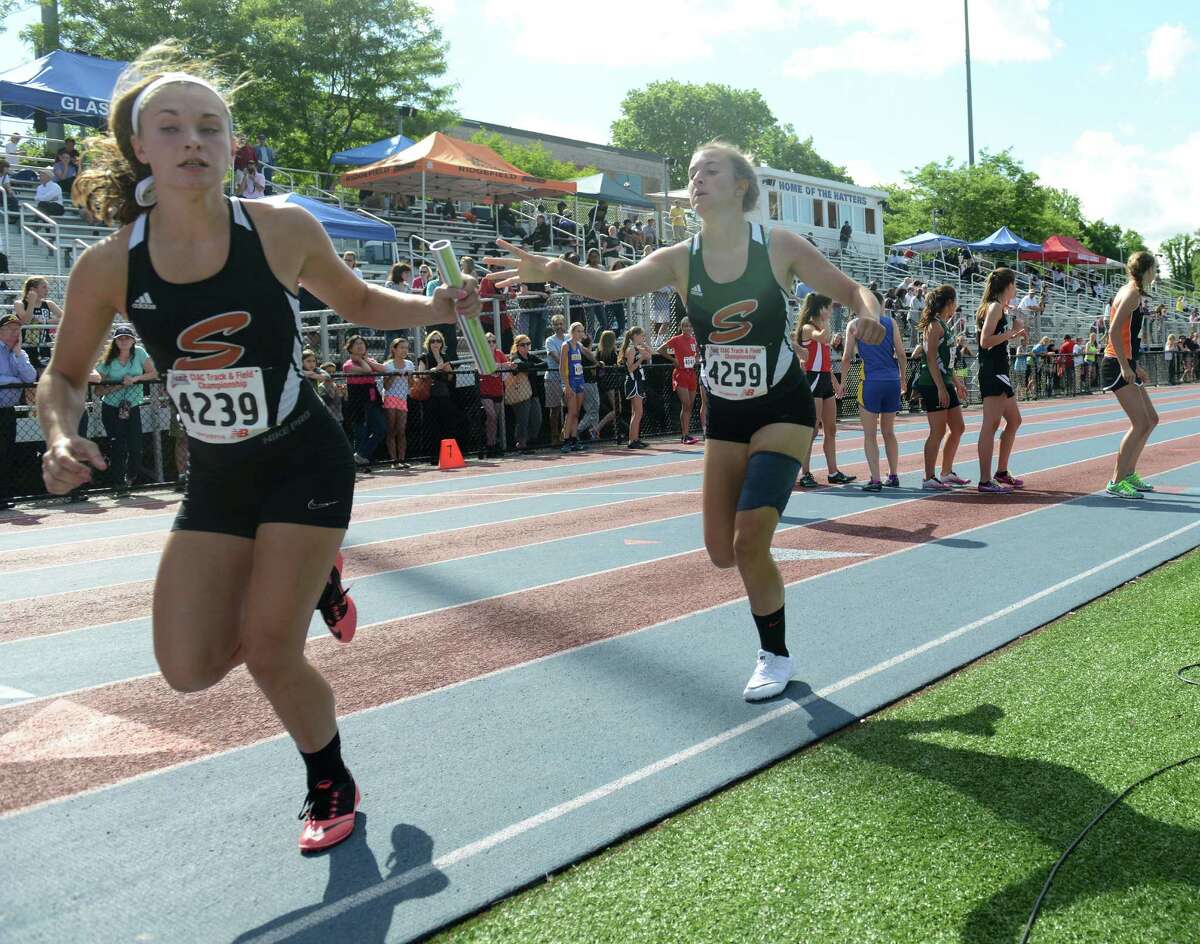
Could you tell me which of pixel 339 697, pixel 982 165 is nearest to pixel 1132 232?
pixel 982 165

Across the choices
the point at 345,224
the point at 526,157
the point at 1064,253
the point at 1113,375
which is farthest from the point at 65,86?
the point at 1064,253

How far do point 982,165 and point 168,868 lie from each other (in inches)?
2918

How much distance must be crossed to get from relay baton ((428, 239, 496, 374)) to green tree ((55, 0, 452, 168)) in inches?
1452

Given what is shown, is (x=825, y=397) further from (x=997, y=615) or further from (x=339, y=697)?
(x=339, y=697)

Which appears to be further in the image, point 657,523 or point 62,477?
point 657,523

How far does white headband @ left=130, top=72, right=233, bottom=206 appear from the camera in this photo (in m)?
3.20

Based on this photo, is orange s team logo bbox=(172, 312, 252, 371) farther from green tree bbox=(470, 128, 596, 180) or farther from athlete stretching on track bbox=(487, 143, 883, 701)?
green tree bbox=(470, 128, 596, 180)

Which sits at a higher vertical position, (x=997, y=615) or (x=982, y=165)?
(x=982, y=165)

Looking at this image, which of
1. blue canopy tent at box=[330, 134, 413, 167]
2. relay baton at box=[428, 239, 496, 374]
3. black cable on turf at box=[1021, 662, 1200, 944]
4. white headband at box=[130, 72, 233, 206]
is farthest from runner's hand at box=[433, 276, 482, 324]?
blue canopy tent at box=[330, 134, 413, 167]

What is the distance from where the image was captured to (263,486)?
129 inches

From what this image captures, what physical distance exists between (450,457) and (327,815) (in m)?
12.3

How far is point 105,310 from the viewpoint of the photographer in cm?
328

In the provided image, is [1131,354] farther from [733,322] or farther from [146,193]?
[146,193]

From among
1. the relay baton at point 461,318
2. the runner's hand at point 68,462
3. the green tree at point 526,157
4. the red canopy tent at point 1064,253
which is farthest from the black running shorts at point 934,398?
the green tree at point 526,157
